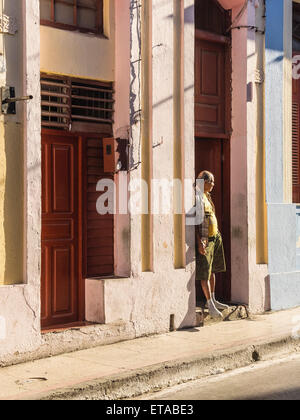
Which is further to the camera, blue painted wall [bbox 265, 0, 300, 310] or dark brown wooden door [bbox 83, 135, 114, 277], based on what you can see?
blue painted wall [bbox 265, 0, 300, 310]

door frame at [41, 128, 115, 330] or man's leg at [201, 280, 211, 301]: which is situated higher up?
door frame at [41, 128, 115, 330]

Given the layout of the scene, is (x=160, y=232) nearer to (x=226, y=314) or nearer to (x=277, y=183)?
(x=226, y=314)

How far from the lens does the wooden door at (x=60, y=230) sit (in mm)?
8398

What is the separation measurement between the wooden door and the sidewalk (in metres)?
0.70

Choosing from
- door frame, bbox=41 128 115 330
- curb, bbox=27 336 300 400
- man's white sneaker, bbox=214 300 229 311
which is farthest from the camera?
man's white sneaker, bbox=214 300 229 311

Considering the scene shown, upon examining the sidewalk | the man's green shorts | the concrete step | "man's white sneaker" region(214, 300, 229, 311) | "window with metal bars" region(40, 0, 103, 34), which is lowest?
the sidewalk

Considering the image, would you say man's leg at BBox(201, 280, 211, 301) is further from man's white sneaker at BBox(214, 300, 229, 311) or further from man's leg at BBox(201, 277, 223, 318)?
man's white sneaker at BBox(214, 300, 229, 311)

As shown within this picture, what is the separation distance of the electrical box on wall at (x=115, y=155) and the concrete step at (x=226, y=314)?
2.22m

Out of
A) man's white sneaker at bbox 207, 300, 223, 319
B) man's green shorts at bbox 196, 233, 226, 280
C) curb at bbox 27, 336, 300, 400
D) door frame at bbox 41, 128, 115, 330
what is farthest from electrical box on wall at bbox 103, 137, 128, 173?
curb at bbox 27, 336, 300, 400

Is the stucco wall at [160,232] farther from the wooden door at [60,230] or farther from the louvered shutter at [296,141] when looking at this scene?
the louvered shutter at [296,141]

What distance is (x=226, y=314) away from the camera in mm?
9922

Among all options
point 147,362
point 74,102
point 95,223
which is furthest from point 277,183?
point 147,362

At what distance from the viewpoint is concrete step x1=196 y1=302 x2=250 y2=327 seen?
31.4ft
